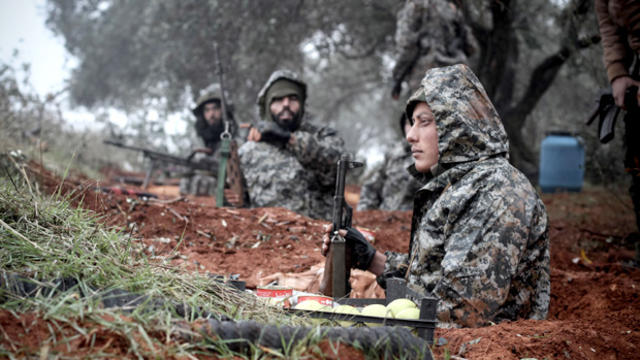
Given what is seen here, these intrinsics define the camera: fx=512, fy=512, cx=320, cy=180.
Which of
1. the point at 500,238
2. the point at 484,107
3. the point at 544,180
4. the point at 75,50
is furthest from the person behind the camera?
the point at 75,50

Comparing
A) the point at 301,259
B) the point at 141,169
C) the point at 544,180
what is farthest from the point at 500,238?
the point at 141,169

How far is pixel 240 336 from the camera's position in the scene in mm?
1562

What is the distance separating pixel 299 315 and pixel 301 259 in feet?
7.09

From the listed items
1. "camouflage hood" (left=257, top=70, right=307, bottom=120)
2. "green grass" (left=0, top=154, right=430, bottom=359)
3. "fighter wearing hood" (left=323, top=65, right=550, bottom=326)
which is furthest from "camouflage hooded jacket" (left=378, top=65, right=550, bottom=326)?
"camouflage hood" (left=257, top=70, right=307, bottom=120)

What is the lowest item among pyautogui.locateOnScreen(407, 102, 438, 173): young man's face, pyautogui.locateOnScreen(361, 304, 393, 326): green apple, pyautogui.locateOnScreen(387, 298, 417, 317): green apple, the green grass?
pyautogui.locateOnScreen(361, 304, 393, 326): green apple

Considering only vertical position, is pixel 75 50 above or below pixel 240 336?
above

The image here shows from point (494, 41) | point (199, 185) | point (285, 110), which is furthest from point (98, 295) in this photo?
point (494, 41)

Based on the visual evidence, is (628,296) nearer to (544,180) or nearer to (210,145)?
(210,145)

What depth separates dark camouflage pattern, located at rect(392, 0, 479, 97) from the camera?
8227mm

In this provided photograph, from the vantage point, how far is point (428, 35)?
8.27m

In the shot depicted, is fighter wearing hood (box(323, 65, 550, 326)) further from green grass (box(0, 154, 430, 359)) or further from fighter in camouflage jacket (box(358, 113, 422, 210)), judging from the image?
fighter in camouflage jacket (box(358, 113, 422, 210))

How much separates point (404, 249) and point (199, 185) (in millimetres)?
7237

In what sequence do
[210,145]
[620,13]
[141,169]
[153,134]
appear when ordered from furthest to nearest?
[153,134]
[141,169]
[210,145]
[620,13]

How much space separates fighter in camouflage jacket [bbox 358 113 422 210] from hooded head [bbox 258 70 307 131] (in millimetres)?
1951
